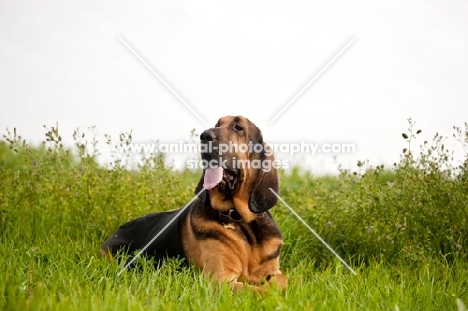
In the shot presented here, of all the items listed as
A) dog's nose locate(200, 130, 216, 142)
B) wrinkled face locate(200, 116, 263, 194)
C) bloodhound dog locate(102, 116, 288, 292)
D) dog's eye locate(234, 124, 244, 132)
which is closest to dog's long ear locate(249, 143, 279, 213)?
bloodhound dog locate(102, 116, 288, 292)

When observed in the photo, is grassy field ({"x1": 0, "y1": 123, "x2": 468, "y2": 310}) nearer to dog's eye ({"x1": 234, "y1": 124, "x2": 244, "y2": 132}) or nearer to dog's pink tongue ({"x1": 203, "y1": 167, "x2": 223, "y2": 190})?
dog's pink tongue ({"x1": 203, "y1": 167, "x2": 223, "y2": 190})

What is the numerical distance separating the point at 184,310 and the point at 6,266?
5.47 ft

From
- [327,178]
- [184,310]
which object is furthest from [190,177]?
[184,310]

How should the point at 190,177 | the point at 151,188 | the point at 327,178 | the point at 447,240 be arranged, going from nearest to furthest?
the point at 447,240, the point at 151,188, the point at 190,177, the point at 327,178

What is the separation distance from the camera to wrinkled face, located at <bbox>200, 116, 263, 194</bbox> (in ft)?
16.4

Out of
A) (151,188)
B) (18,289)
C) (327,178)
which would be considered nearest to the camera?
(18,289)

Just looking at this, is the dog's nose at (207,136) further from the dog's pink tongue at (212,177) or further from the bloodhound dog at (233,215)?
the dog's pink tongue at (212,177)

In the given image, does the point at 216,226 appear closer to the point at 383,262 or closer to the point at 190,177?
the point at 383,262

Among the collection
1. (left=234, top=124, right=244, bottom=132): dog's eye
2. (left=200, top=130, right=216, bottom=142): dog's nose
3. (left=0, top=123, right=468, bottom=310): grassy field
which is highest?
(left=234, top=124, right=244, bottom=132): dog's eye

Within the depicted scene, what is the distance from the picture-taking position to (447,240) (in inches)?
229

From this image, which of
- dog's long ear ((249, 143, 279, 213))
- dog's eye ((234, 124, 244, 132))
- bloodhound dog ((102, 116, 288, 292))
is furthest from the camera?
dog's eye ((234, 124, 244, 132))

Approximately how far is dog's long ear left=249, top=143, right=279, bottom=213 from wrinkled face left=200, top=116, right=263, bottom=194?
0.41 ft

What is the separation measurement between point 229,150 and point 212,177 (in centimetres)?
28

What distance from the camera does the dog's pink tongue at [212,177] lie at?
4.98 m
